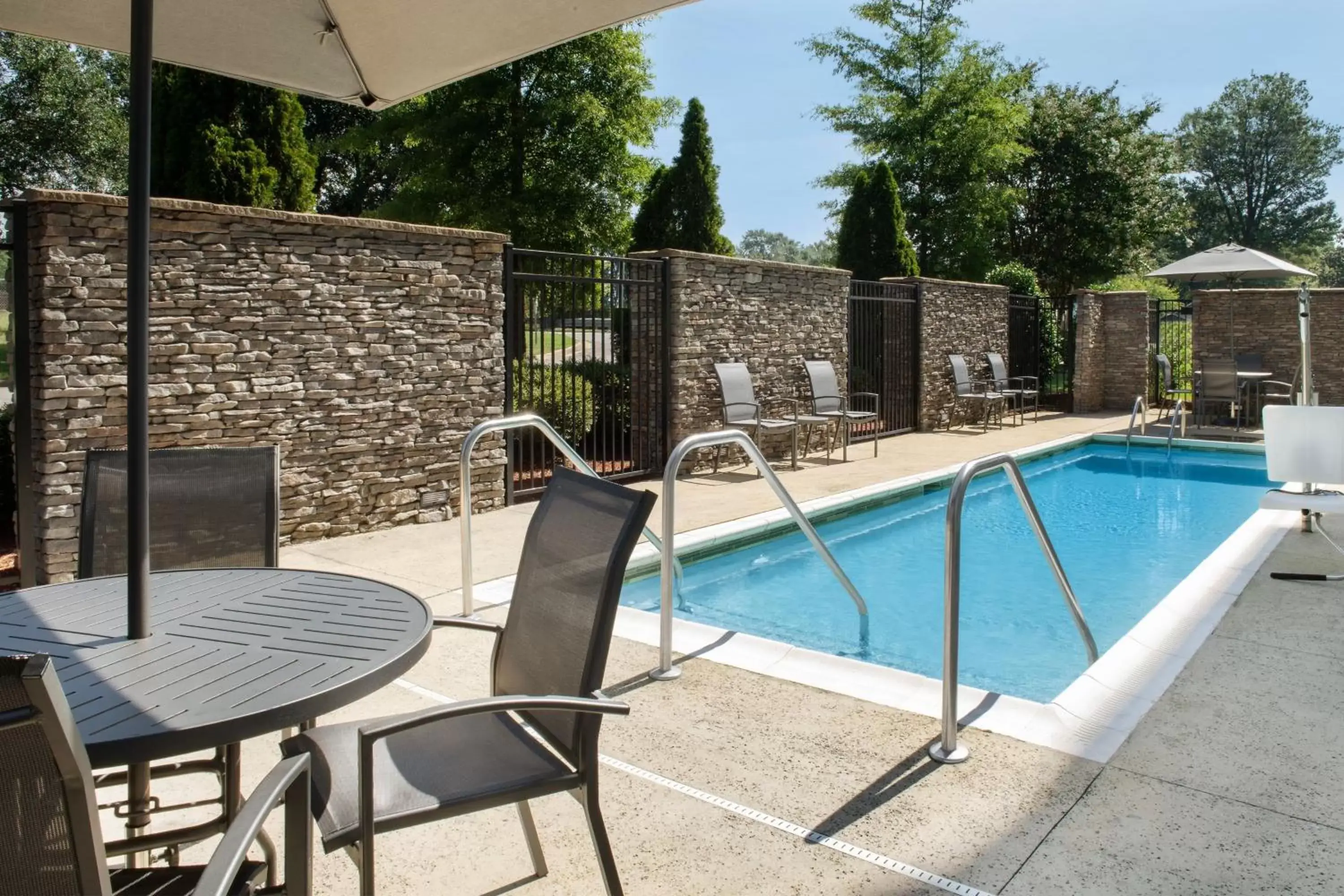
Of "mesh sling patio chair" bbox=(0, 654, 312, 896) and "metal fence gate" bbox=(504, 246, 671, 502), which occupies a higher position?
"metal fence gate" bbox=(504, 246, 671, 502)

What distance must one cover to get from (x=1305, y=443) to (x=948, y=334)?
25.9 feet

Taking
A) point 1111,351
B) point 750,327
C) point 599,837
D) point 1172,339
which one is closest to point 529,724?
point 599,837

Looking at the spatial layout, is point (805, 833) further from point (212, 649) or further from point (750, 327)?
point (750, 327)

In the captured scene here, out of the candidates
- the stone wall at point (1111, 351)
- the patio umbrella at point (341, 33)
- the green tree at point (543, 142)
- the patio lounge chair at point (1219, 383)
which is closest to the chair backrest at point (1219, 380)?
the patio lounge chair at point (1219, 383)

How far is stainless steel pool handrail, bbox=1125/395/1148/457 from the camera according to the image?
9.99 meters

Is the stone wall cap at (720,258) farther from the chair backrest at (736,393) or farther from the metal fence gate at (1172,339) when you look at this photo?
the metal fence gate at (1172,339)

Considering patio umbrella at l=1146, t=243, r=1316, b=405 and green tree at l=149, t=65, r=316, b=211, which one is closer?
green tree at l=149, t=65, r=316, b=211

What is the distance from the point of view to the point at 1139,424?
42.4ft

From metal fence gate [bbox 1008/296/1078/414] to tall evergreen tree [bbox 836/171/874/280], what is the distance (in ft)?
7.53

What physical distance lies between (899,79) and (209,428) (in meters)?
20.6

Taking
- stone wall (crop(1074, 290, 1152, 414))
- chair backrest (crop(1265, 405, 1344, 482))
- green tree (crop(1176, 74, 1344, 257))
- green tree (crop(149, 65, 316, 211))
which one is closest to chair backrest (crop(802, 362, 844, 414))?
chair backrest (crop(1265, 405, 1344, 482))

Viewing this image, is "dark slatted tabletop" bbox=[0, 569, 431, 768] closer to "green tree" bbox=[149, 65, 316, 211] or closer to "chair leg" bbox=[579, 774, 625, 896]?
"chair leg" bbox=[579, 774, 625, 896]

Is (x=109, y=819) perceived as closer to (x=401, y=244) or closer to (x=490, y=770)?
(x=490, y=770)

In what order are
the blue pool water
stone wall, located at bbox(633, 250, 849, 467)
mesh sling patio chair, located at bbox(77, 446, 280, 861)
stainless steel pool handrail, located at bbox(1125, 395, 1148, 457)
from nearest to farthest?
1. mesh sling patio chair, located at bbox(77, 446, 280, 861)
2. the blue pool water
3. stone wall, located at bbox(633, 250, 849, 467)
4. stainless steel pool handrail, located at bbox(1125, 395, 1148, 457)
